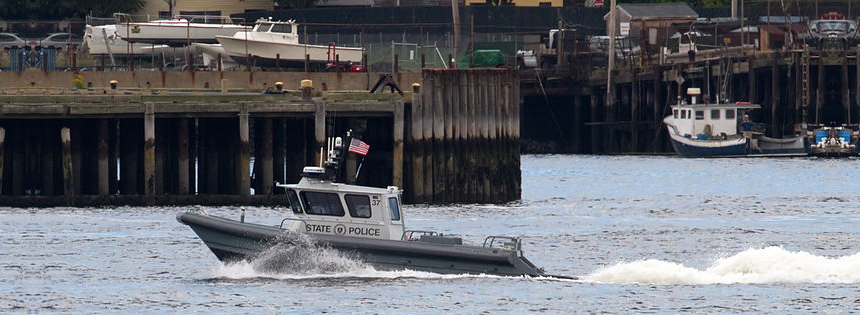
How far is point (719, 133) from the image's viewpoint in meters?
85.8

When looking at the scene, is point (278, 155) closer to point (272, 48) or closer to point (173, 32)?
point (272, 48)

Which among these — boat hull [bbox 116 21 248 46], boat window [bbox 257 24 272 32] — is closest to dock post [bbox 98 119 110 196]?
boat window [bbox 257 24 272 32]

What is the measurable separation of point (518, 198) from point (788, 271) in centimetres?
1838

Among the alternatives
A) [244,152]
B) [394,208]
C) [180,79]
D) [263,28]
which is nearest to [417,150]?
[244,152]

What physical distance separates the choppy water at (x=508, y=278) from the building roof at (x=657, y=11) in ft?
179

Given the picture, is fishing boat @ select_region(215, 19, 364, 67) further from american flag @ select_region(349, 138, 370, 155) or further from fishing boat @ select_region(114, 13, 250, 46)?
american flag @ select_region(349, 138, 370, 155)

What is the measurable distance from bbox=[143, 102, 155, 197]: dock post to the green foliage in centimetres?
6042

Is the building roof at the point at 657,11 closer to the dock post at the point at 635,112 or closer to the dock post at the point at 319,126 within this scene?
the dock post at the point at 635,112

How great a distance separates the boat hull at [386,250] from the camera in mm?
31703

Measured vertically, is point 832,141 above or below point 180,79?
below

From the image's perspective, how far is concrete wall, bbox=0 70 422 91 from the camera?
59219 millimetres

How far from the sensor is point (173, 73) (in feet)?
196

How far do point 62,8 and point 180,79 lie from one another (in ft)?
163

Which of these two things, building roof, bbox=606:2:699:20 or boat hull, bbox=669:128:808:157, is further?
building roof, bbox=606:2:699:20
